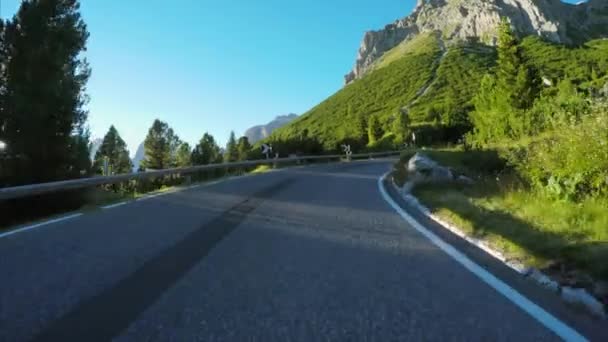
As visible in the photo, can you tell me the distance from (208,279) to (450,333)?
91.6 inches

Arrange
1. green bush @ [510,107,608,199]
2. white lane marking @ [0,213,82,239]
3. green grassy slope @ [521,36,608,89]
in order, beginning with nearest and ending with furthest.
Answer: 1. white lane marking @ [0,213,82,239]
2. green bush @ [510,107,608,199]
3. green grassy slope @ [521,36,608,89]

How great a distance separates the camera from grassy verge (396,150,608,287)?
4.79 m

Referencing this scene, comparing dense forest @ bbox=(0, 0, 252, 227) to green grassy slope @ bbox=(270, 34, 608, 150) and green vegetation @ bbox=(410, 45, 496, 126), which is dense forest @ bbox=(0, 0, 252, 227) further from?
green grassy slope @ bbox=(270, 34, 608, 150)

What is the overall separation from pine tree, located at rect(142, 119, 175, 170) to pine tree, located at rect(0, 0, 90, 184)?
218 ft

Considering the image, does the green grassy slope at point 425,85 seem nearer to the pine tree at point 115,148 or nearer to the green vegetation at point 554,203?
the pine tree at point 115,148

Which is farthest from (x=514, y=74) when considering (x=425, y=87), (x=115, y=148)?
(x=425, y=87)

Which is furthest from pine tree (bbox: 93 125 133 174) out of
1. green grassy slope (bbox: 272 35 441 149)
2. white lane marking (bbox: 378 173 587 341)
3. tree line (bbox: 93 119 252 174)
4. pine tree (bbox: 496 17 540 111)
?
white lane marking (bbox: 378 173 587 341)

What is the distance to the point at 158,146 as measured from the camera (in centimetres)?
8525

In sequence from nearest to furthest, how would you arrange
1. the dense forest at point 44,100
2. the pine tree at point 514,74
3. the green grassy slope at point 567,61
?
1. the dense forest at point 44,100
2. the pine tree at point 514,74
3. the green grassy slope at point 567,61

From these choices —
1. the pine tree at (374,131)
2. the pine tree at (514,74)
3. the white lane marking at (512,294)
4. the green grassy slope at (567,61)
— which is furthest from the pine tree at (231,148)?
the white lane marking at (512,294)

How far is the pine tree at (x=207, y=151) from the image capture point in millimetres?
93188

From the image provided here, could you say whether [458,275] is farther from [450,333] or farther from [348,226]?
[348,226]

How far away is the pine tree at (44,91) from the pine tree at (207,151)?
7200 cm

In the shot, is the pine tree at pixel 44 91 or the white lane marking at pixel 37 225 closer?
the white lane marking at pixel 37 225
